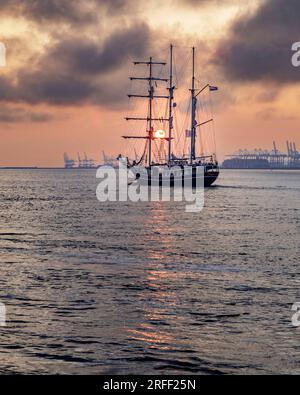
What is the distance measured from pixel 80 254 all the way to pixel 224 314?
16.7m

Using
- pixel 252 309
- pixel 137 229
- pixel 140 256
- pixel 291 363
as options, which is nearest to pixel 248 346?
pixel 291 363

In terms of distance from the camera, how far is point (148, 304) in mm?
22484

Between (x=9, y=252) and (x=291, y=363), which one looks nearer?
(x=291, y=363)

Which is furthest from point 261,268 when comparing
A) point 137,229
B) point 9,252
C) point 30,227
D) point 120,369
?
point 30,227

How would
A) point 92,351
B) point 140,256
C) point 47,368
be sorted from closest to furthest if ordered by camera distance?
point 47,368
point 92,351
point 140,256

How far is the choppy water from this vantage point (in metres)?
16.1

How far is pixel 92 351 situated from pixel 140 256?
19.3 metres

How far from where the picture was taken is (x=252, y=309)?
70.9ft

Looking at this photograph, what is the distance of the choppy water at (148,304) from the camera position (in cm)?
1606

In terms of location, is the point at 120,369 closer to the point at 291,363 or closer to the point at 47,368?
the point at 47,368

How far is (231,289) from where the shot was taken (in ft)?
82.9

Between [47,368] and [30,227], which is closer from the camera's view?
[47,368]
